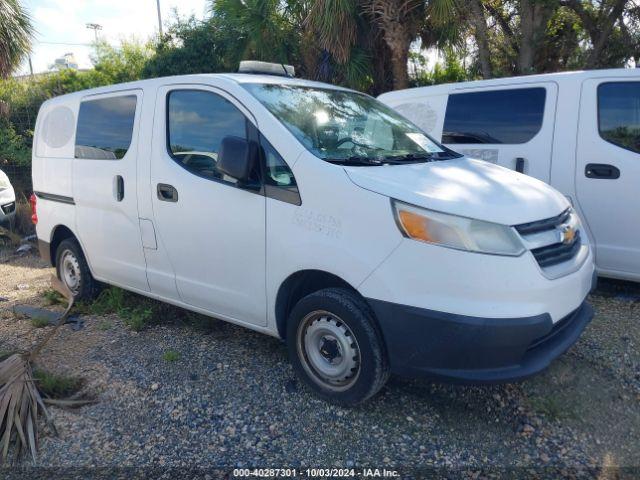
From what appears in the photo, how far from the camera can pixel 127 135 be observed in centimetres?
426

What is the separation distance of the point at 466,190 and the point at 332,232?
2.50 ft

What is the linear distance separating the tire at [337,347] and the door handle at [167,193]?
126cm

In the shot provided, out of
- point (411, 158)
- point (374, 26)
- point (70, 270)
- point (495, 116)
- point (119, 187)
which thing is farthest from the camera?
point (374, 26)

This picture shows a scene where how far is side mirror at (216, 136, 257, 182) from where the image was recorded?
318 cm

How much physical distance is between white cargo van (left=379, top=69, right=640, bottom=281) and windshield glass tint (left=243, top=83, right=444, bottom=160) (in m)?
1.32

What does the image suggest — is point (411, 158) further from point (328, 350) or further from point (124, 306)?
point (124, 306)

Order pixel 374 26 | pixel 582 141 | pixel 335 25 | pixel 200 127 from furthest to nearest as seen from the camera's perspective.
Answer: pixel 374 26 < pixel 335 25 < pixel 582 141 < pixel 200 127

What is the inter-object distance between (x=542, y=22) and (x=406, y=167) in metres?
7.05

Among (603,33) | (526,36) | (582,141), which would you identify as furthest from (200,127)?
(603,33)

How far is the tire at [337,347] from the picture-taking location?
2904 mm

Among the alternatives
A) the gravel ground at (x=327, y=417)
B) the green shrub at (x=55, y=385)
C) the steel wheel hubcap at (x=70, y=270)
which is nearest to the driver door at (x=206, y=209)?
the gravel ground at (x=327, y=417)

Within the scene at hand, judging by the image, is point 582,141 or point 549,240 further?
point 582,141

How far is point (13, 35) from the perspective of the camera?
442 inches

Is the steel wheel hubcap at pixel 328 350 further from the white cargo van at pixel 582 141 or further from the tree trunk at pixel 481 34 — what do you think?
the tree trunk at pixel 481 34
